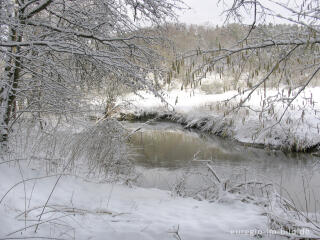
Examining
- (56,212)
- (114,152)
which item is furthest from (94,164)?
(56,212)

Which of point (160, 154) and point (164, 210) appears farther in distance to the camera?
point (160, 154)

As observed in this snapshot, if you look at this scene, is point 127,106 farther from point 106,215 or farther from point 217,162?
point 106,215

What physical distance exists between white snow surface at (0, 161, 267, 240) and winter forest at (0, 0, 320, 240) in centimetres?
2

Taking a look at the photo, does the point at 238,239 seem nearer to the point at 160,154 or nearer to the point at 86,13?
the point at 86,13

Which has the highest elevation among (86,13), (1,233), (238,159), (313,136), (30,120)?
(86,13)

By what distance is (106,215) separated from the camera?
297cm

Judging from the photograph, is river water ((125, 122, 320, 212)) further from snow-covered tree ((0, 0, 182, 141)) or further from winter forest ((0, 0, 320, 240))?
snow-covered tree ((0, 0, 182, 141))

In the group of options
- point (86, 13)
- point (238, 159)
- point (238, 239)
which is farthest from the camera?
point (238, 159)

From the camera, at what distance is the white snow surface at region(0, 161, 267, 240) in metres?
2.41

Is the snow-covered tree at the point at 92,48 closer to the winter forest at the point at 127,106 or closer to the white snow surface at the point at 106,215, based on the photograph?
the winter forest at the point at 127,106

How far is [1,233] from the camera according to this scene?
2.10 metres

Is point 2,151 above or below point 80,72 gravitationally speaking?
below

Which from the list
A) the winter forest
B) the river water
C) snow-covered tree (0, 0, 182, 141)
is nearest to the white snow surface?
the winter forest

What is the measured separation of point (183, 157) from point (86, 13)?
7.08 meters
